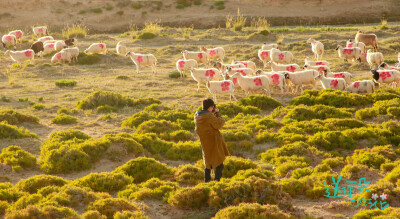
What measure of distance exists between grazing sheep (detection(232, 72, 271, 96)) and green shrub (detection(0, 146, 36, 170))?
25.6ft

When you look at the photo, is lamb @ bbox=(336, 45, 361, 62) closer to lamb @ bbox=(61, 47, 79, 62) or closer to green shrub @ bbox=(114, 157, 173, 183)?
lamb @ bbox=(61, 47, 79, 62)

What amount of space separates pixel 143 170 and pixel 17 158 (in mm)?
2896

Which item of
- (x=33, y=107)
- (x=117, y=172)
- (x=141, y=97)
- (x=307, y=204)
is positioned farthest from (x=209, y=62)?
(x=307, y=204)

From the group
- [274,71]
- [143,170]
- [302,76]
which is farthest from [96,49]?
[143,170]

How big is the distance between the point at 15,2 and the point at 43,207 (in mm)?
Result: 40605

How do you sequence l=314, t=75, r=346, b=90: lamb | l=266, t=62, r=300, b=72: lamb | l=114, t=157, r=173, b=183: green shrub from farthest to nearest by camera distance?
l=266, t=62, r=300, b=72: lamb → l=314, t=75, r=346, b=90: lamb → l=114, t=157, r=173, b=183: green shrub

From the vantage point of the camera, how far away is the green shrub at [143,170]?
398 inches

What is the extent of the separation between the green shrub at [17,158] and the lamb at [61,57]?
1318cm

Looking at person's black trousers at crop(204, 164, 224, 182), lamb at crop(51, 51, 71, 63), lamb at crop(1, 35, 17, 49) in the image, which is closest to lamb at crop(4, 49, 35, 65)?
lamb at crop(51, 51, 71, 63)

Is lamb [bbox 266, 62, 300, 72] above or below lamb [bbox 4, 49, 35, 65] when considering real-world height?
below

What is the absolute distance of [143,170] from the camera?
10.3 m

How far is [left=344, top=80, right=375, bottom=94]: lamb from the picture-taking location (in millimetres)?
16062

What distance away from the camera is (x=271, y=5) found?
150 feet

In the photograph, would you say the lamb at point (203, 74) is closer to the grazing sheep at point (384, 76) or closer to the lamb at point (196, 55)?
the lamb at point (196, 55)
